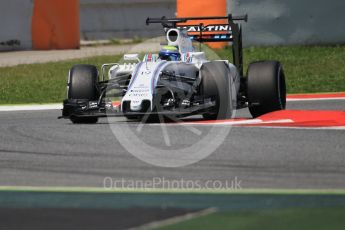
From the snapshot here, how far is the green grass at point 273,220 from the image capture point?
233 inches

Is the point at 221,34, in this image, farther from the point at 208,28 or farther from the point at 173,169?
the point at 173,169

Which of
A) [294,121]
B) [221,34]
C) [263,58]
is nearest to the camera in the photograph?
[294,121]

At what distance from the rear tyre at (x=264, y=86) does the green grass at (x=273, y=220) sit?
596 cm

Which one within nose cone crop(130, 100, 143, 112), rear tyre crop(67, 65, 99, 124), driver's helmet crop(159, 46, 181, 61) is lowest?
nose cone crop(130, 100, 143, 112)

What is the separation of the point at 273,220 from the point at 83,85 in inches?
254

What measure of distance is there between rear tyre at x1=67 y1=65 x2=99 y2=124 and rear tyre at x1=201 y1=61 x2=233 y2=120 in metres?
1.36

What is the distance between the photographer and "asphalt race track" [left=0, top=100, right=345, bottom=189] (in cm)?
783

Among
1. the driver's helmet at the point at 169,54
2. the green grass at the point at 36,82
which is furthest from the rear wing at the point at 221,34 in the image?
the green grass at the point at 36,82

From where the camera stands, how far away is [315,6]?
2238cm

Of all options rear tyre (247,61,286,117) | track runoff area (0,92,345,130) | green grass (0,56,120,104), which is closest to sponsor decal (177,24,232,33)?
rear tyre (247,61,286,117)

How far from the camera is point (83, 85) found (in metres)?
12.2

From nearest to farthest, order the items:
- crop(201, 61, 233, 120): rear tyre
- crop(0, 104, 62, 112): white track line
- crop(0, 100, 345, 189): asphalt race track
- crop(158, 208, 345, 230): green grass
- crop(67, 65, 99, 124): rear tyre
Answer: crop(158, 208, 345, 230): green grass < crop(0, 100, 345, 189): asphalt race track < crop(201, 61, 233, 120): rear tyre < crop(67, 65, 99, 124): rear tyre < crop(0, 104, 62, 112): white track line

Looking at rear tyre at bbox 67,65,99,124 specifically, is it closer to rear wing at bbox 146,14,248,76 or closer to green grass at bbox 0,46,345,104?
rear wing at bbox 146,14,248,76

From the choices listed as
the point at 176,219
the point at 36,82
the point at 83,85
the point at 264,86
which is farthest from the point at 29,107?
the point at 176,219
